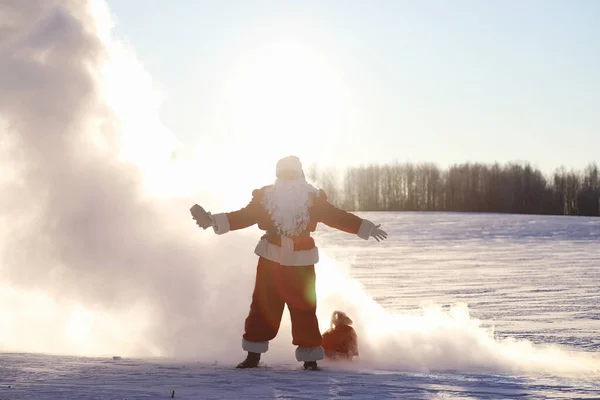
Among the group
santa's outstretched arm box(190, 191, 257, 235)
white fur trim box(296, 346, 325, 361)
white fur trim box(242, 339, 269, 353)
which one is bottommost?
white fur trim box(296, 346, 325, 361)

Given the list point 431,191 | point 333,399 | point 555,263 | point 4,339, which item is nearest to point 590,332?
point 333,399

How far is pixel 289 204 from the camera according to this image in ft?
22.4

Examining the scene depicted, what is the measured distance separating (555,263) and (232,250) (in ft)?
43.5

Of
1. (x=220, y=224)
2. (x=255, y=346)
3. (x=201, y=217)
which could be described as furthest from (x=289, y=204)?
(x=255, y=346)

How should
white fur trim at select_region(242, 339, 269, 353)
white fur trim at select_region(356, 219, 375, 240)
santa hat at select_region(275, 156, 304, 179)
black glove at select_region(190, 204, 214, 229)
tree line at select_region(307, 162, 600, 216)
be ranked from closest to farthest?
white fur trim at select_region(242, 339, 269, 353), black glove at select_region(190, 204, 214, 229), white fur trim at select_region(356, 219, 375, 240), santa hat at select_region(275, 156, 304, 179), tree line at select_region(307, 162, 600, 216)

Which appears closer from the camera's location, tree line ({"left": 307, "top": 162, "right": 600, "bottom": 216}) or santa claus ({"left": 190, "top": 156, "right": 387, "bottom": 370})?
santa claus ({"left": 190, "top": 156, "right": 387, "bottom": 370})

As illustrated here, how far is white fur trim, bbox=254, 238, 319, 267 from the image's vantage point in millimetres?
6660

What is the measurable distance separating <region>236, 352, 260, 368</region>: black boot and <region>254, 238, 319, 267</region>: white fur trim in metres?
0.87

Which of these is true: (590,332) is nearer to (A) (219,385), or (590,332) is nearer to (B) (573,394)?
(B) (573,394)

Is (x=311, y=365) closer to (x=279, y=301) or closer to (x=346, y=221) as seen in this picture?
(x=279, y=301)

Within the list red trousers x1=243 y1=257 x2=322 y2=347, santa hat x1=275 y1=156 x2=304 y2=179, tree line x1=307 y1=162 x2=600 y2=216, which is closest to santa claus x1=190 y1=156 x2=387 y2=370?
red trousers x1=243 y1=257 x2=322 y2=347

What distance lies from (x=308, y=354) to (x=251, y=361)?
20.3 inches

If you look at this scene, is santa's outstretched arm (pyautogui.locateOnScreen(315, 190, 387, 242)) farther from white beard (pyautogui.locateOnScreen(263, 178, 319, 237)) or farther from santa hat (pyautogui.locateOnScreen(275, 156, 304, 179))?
santa hat (pyautogui.locateOnScreen(275, 156, 304, 179))

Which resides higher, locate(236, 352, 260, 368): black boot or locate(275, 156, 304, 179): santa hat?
locate(275, 156, 304, 179): santa hat
